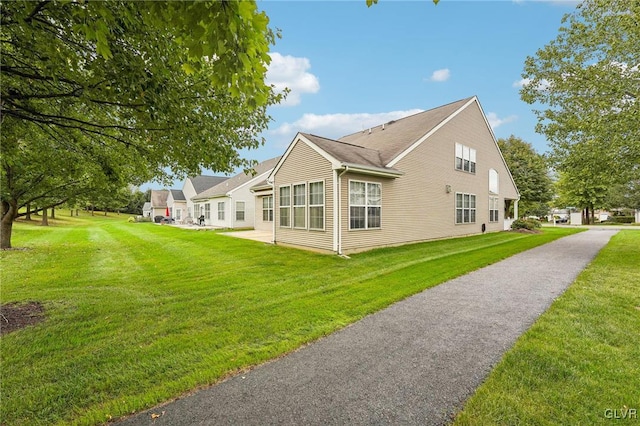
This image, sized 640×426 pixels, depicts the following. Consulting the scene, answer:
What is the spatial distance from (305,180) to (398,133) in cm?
646

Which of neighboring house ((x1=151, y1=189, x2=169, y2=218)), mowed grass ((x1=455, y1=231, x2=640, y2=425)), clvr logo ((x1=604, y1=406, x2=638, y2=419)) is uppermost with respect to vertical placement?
neighboring house ((x1=151, y1=189, x2=169, y2=218))

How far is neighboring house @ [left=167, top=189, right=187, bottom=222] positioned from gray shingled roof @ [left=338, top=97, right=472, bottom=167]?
91.0 feet

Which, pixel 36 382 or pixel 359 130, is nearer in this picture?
pixel 36 382

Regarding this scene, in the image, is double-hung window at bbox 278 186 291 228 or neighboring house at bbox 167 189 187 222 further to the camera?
neighboring house at bbox 167 189 187 222

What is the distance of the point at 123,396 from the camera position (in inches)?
102

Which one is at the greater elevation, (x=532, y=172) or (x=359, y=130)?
(x=359, y=130)

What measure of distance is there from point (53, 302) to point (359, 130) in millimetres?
18361

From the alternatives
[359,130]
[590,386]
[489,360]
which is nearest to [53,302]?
[489,360]

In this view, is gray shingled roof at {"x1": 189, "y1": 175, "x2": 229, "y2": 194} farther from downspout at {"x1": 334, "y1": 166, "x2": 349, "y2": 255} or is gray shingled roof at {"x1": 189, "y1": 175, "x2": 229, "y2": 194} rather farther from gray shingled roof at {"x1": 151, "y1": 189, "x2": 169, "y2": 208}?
downspout at {"x1": 334, "y1": 166, "x2": 349, "y2": 255}

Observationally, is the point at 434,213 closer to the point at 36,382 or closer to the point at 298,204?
the point at 298,204

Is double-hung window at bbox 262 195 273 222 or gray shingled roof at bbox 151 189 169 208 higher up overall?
gray shingled roof at bbox 151 189 169 208

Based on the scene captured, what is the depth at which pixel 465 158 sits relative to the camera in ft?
53.1

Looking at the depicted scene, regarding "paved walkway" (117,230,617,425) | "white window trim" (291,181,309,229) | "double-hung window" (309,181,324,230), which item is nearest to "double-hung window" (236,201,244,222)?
"white window trim" (291,181,309,229)

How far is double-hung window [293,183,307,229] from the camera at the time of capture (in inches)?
454
